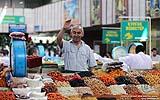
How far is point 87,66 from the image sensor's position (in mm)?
7496

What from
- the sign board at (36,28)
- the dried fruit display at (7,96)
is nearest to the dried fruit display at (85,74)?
the dried fruit display at (7,96)

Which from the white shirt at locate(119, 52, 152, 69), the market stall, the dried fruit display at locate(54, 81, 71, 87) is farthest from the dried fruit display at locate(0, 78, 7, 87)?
the white shirt at locate(119, 52, 152, 69)

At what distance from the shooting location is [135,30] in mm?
16562

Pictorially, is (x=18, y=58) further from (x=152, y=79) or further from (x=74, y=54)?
(x=152, y=79)

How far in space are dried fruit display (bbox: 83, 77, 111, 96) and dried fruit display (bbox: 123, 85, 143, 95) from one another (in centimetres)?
28

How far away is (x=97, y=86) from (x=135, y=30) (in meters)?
10.8

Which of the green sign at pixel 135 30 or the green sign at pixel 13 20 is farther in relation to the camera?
the green sign at pixel 13 20

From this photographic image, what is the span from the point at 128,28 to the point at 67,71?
31.1ft

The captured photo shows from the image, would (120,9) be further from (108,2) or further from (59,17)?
(59,17)

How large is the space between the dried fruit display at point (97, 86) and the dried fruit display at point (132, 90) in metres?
0.28

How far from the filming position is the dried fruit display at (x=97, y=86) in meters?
5.87

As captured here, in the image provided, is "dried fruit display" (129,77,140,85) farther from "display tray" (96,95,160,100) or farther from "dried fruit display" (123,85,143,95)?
"display tray" (96,95,160,100)

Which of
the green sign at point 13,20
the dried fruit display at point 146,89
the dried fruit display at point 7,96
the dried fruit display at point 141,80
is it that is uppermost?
the green sign at point 13,20

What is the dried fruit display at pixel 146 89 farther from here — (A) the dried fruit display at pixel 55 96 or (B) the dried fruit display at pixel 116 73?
(A) the dried fruit display at pixel 55 96
